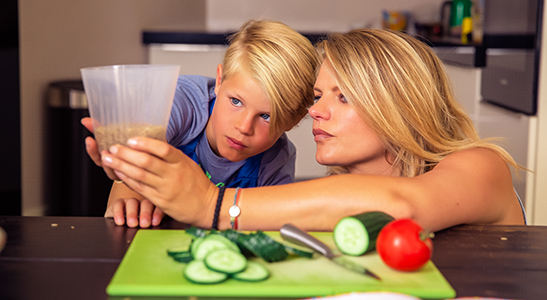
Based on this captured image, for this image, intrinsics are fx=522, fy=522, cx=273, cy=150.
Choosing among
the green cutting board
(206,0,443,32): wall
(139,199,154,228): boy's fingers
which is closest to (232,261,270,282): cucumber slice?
the green cutting board

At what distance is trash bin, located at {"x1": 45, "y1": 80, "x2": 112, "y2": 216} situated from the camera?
2.94m

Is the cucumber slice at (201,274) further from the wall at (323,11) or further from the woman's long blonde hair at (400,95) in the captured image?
the wall at (323,11)

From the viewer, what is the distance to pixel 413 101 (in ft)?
4.45

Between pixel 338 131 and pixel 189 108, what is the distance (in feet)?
2.06

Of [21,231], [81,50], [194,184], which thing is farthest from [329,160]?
[81,50]

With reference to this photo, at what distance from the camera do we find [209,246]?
82 cm

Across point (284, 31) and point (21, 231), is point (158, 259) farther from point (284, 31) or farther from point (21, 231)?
point (284, 31)

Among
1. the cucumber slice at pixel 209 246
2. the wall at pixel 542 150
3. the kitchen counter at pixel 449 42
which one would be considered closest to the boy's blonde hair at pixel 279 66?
the cucumber slice at pixel 209 246

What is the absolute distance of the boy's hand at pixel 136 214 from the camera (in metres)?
1.08

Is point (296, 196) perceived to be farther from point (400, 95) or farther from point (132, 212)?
point (400, 95)

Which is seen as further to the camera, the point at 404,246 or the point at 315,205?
the point at 315,205

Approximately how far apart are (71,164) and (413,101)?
223 cm

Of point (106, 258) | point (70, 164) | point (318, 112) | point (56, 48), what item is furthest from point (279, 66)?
point (56, 48)

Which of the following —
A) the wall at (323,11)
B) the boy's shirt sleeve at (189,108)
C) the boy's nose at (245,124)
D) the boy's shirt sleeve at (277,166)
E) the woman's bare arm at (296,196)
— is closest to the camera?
the woman's bare arm at (296,196)
